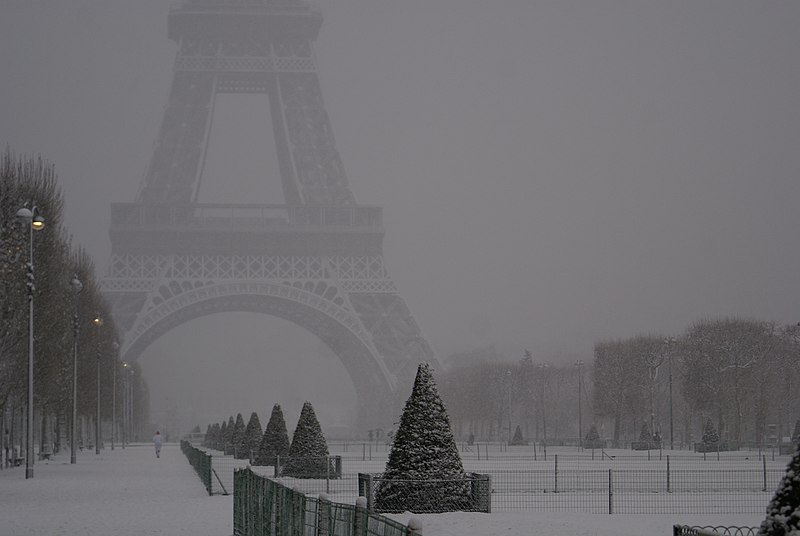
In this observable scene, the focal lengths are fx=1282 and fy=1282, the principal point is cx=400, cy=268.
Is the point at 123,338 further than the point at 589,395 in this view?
No

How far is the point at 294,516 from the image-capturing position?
13430 millimetres

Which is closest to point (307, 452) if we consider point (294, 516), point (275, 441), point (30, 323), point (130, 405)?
point (275, 441)

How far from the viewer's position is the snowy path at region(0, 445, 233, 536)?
64.5 feet

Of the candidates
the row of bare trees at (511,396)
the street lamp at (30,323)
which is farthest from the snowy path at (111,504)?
the row of bare trees at (511,396)

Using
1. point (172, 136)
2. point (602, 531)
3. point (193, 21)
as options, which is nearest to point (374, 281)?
point (172, 136)

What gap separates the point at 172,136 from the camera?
109438mm

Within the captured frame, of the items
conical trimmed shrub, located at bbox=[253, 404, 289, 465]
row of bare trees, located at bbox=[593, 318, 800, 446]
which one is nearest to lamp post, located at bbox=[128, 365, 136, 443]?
row of bare trees, located at bbox=[593, 318, 800, 446]

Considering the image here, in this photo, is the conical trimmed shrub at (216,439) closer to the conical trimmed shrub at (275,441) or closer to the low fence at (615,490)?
the conical trimmed shrub at (275,441)

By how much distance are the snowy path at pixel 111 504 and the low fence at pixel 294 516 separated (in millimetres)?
1653

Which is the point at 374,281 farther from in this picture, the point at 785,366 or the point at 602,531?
the point at 602,531

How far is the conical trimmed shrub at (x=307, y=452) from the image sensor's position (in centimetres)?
3238

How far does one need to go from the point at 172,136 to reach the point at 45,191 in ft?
216

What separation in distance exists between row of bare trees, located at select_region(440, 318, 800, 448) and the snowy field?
144 feet

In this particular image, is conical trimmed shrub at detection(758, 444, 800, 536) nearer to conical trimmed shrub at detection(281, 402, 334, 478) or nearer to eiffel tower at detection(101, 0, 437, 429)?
conical trimmed shrub at detection(281, 402, 334, 478)
